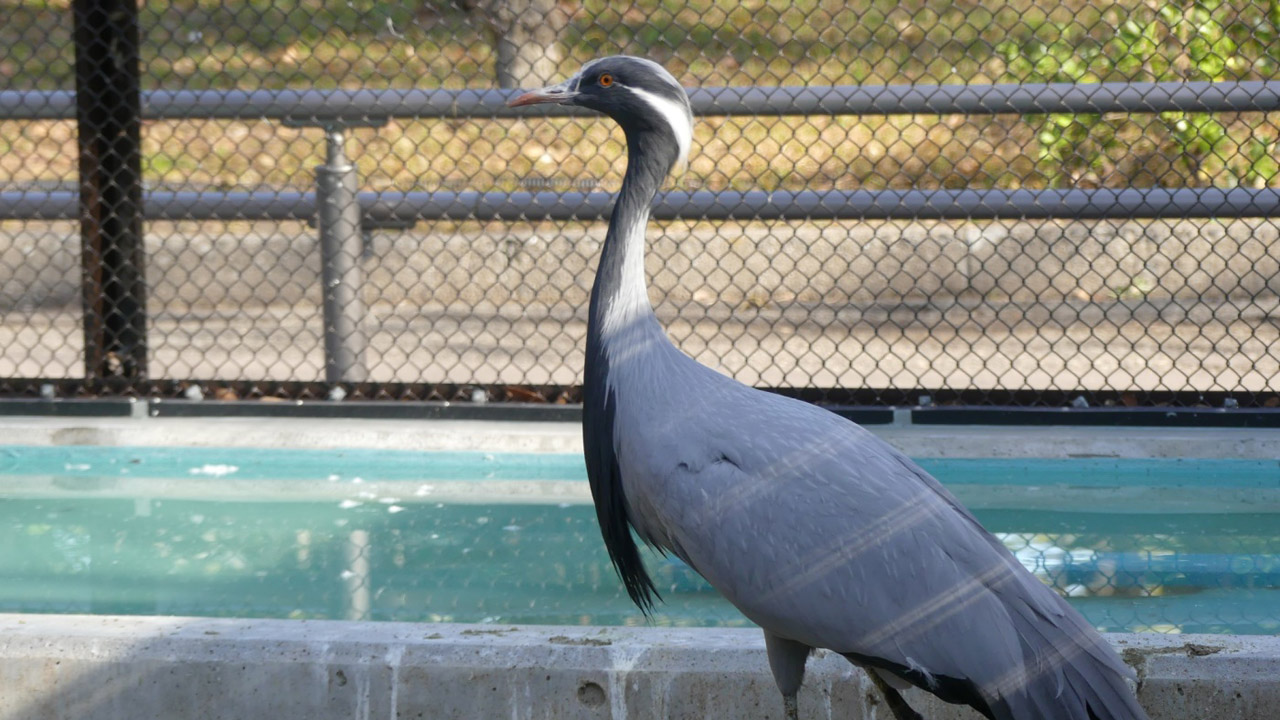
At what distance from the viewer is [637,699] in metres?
2.36

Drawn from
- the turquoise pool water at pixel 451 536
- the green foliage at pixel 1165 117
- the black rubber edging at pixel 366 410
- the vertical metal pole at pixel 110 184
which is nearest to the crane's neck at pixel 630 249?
the turquoise pool water at pixel 451 536

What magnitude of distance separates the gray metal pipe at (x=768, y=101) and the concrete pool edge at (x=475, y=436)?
1004 mm

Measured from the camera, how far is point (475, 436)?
421 cm

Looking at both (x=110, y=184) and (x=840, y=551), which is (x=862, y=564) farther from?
(x=110, y=184)

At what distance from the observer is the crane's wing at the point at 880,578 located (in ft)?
6.42

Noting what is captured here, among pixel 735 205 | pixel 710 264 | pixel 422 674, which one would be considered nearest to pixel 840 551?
pixel 422 674

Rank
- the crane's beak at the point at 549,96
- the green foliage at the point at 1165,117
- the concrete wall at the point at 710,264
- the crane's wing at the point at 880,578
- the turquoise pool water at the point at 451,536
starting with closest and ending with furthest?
the crane's wing at the point at 880,578
the crane's beak at the point at 549,96
the turquoise pool water at the point at 451,536
the green foliage at the point at 1165,117
the concrete wall at the point at 710,264

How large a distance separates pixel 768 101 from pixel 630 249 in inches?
76.2

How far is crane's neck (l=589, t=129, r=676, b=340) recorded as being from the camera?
2.32 meters

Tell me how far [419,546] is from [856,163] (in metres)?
4.48

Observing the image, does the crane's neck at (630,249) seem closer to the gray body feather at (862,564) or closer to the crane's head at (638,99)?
the crane's head at (638,99)

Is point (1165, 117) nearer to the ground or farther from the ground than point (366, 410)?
farther from the ground

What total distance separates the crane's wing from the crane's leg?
0.08 metres

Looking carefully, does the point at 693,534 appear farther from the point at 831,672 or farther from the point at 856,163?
the point at 856,163
